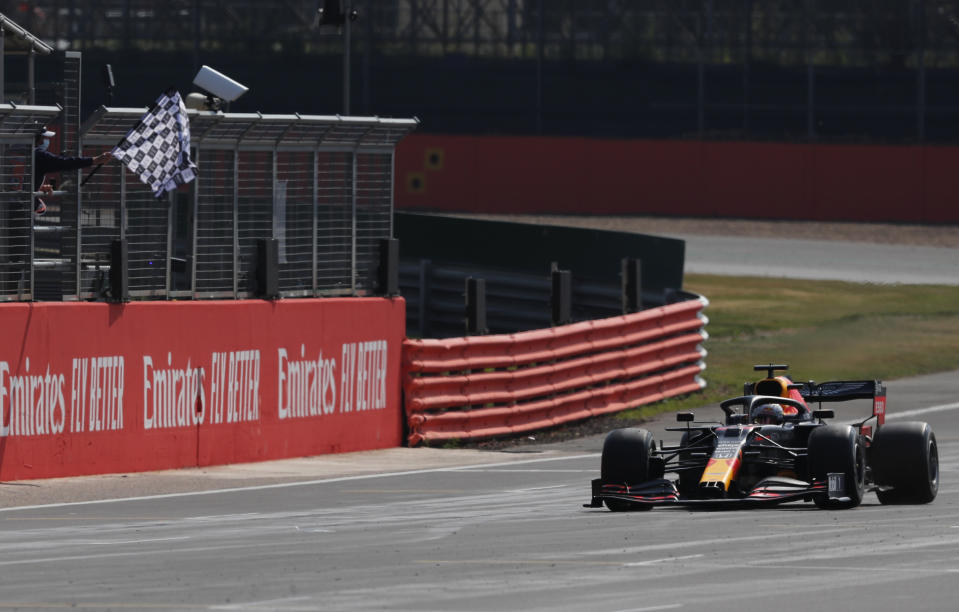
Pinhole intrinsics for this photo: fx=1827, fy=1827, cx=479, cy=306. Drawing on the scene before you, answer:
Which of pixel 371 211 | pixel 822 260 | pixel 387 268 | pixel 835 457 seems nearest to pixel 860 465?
pixel 835 457

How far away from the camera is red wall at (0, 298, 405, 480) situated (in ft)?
53.2

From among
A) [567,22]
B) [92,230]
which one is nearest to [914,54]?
[567,22]

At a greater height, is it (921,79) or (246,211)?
(921,79)

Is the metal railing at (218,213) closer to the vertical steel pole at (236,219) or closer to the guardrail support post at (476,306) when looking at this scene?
the vertical steel pole at (236,219)

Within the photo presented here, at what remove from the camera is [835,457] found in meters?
13.4

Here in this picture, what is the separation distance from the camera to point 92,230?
685 inches

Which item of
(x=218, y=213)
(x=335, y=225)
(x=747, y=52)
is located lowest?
(x=335, y=225)

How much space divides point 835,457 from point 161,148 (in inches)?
289

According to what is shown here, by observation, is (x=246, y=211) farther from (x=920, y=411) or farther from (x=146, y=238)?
(x=920, y=411)

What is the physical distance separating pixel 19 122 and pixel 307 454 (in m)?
4.87

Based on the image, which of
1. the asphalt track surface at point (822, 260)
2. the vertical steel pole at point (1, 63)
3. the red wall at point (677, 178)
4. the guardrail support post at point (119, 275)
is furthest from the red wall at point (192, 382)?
the red wall at point (677, 178)

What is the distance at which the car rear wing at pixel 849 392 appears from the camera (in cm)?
1512

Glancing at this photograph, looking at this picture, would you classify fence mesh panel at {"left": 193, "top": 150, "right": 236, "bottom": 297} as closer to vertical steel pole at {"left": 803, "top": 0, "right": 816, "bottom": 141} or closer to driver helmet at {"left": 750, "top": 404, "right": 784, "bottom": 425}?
driver helmet at {"left": 750, "top": 404, "right": 784, "bottom": 425}

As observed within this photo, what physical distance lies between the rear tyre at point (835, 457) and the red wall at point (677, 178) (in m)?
36.3
